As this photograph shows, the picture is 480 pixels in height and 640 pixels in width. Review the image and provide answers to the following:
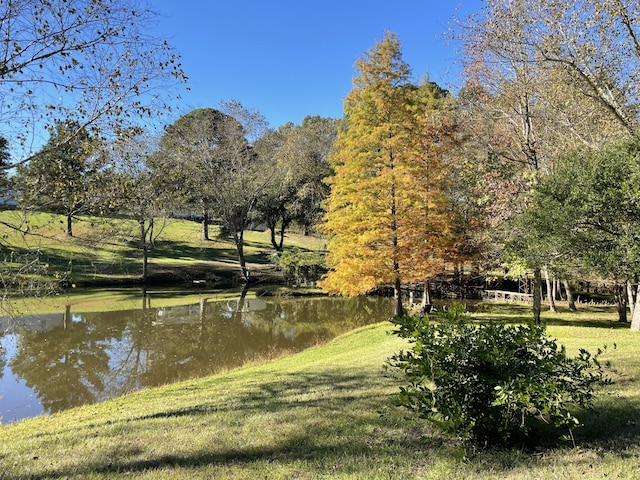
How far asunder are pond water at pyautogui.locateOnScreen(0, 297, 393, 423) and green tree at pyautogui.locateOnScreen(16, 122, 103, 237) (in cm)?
198

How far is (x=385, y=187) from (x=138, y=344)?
11.6 meters

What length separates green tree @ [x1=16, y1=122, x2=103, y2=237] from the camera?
656cm

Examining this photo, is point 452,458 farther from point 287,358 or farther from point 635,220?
point 287,358

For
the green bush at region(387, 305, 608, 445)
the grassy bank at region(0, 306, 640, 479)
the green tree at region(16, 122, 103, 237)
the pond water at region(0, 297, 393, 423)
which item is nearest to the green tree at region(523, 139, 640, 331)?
the grassy bank at region(0, 306, 640, 479)

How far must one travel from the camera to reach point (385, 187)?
52.6 feet

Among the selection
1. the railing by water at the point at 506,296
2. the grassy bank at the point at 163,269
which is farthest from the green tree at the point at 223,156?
the railing by water at the point at 506,296

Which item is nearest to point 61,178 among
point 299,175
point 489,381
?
point 489,381

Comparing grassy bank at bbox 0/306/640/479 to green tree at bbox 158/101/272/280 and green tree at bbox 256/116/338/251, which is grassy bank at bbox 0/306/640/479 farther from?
green tree at bbox 256/116/338/251

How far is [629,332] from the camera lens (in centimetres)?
1398

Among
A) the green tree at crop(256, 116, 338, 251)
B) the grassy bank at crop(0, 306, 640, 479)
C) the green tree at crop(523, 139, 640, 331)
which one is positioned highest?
the green tree at crop(256, 116, 338, 251)

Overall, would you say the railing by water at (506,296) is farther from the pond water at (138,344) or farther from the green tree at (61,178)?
the green tree at (61,178)

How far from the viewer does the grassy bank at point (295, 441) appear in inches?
160

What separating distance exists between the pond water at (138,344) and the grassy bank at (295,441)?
2.37 m

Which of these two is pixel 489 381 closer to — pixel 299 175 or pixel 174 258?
pixel 299 175
